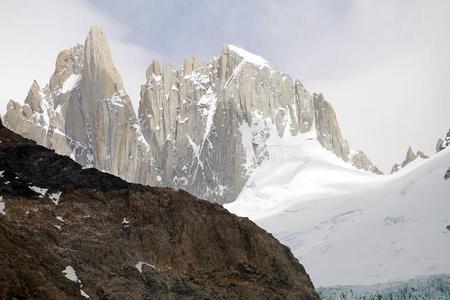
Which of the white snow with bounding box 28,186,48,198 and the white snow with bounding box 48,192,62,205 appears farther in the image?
the white snow with bounding box 28,186,48,198

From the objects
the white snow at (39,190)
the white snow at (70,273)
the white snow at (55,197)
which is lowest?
the white snow at (70,273)

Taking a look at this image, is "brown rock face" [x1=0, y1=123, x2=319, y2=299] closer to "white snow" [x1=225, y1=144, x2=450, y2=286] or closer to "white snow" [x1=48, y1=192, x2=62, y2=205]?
"white snow" [x1=48, y1=192, x2=62, y2=205]

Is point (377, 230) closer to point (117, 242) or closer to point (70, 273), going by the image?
point (117, 242)

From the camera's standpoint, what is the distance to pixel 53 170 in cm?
5322

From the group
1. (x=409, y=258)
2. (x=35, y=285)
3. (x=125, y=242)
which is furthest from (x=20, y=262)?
(x=409, y=258)

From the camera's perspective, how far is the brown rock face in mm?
41812

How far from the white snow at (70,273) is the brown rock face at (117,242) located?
77 mm

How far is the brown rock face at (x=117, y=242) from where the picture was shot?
41.8 metres

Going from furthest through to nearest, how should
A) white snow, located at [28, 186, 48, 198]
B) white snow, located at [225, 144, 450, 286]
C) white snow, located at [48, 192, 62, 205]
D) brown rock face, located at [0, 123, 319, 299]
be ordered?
white snow, located at [225, 144, 450, 286]
white snow, located at [28, 186, 48, 198]
white snow, located at [48, 192, 62, 205]
brown rock face, located at [0, 123, 319, 299]

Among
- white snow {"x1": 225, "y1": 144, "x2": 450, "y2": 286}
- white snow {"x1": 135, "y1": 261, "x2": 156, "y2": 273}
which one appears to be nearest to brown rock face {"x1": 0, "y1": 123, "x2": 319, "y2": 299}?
white snow {"x1": 135, "y1": 261, "x2": 156, "y2": 273}

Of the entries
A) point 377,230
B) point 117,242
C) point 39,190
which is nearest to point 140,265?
point 117,242

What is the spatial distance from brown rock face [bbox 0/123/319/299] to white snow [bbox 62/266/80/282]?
0.25 feet

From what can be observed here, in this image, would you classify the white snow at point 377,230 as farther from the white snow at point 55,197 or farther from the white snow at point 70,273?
the white snow at point 70,273

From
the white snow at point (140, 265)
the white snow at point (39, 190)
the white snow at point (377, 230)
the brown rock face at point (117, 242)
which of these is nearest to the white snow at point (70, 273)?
the brown rock face at point (117, 242)
